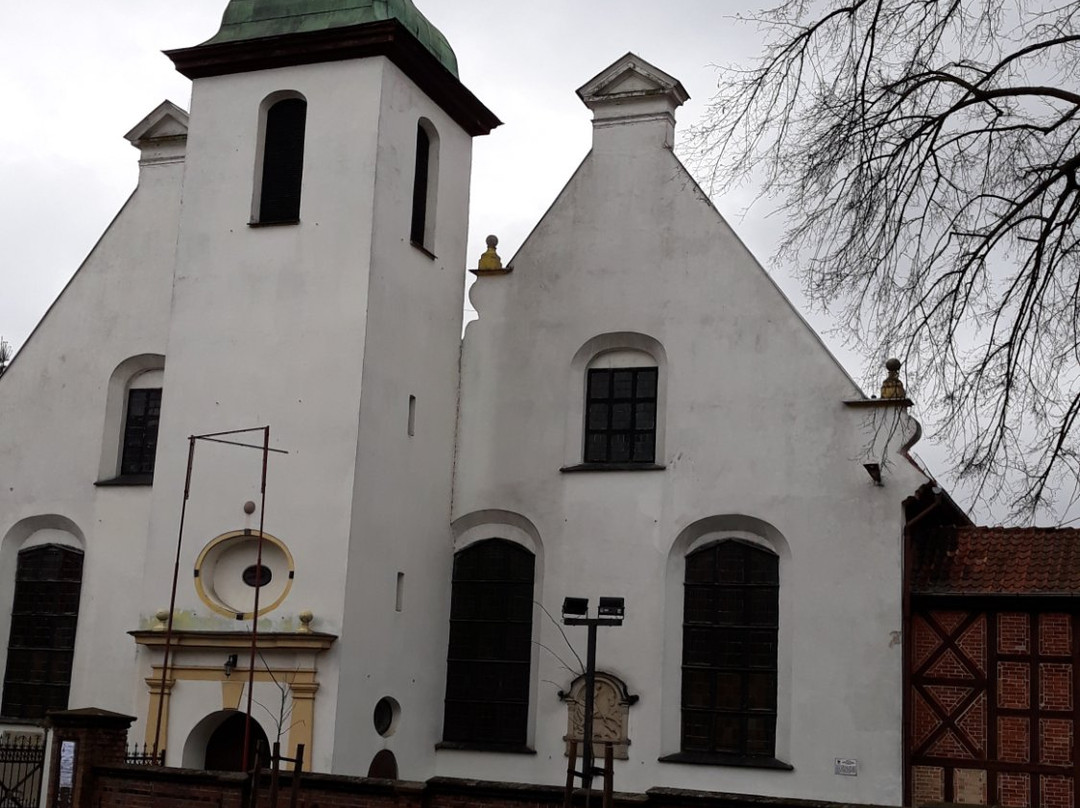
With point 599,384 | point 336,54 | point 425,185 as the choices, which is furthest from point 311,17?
point 599,384

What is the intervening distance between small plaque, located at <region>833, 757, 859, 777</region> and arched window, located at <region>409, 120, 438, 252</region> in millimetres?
9277

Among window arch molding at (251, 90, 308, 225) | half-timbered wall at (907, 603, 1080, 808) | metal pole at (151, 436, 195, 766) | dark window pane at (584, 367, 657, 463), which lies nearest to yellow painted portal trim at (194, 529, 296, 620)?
metal pole at (151, 436, 195, 766)

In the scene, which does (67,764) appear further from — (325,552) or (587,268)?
(587,268)

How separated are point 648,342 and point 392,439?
155 inches

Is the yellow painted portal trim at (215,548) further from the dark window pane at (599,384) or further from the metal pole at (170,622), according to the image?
the dark window pane at (599,384)

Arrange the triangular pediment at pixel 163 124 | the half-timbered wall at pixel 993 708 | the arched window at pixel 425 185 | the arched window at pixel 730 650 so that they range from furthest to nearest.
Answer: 1. the triangular pediment at pixel 163 124
2. the arched window at pixel 425 185
3. the arched window at pixel 730 650
4. the half-timbered wall at pixel 993 708

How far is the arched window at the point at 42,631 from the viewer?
24031 mm

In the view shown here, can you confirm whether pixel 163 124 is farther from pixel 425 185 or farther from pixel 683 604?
pixel 683 604

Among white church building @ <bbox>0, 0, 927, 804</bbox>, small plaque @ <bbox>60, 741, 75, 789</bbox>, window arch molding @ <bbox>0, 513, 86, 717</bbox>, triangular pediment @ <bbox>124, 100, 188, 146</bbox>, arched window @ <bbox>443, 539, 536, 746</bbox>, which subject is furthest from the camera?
triangular pediment @ <bbox>124, 100, 188, 146</bbox>

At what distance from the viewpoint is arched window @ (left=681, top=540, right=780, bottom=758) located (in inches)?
822

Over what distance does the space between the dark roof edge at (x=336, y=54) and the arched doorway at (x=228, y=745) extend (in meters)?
9.28

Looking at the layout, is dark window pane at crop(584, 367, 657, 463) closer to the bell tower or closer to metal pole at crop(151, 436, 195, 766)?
the bell tower

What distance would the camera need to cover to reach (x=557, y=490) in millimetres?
22375

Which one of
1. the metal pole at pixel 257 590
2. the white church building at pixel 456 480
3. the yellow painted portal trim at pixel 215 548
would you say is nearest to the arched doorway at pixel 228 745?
the white church building at pixel 456 480
